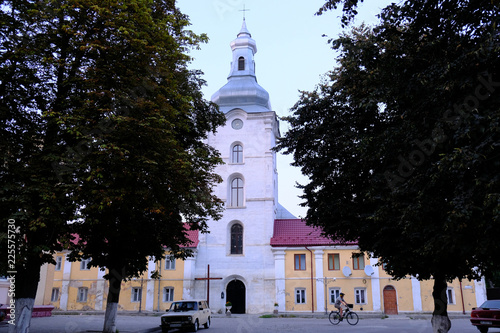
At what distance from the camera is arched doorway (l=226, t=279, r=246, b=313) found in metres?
34.9

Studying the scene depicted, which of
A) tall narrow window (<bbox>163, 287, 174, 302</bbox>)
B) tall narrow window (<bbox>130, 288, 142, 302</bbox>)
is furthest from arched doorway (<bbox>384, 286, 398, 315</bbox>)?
tall narrow window (<bbox>130, 288, 142, 302</bbox>)

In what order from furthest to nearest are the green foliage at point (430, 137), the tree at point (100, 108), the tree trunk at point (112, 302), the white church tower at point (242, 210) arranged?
the white church tower at point (242, 210) → the tree trunk at point (112, 302) → the tree at point (100, 108) → the green foliage at point (430, 137)

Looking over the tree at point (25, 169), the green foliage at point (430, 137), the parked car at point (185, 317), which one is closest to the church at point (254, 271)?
the parked car at point (185, 317)

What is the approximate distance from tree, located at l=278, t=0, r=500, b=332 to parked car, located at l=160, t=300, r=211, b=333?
313 inches

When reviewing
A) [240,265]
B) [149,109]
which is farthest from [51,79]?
[240,265]

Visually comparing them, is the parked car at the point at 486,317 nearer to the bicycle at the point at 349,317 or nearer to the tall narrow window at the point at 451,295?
the bicycle at the point at 349,317

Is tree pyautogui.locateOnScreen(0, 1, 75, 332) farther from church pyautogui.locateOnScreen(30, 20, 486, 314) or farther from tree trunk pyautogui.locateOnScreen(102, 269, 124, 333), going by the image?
church pyautogui.locateOnScreen(30, 20, 486, 314)

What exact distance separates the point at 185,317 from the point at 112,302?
3.36 metres

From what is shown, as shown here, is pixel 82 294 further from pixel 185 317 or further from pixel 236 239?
pixel 185 317

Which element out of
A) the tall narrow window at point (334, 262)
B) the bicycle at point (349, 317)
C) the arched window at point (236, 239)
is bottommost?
the bicycle at point (349, 317)

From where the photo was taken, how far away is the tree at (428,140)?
8367 mm

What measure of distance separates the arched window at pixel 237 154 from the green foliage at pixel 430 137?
23.4 meters

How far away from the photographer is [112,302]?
16.5 metres

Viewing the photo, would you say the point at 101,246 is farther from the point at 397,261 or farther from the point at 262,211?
the point at 262,211
